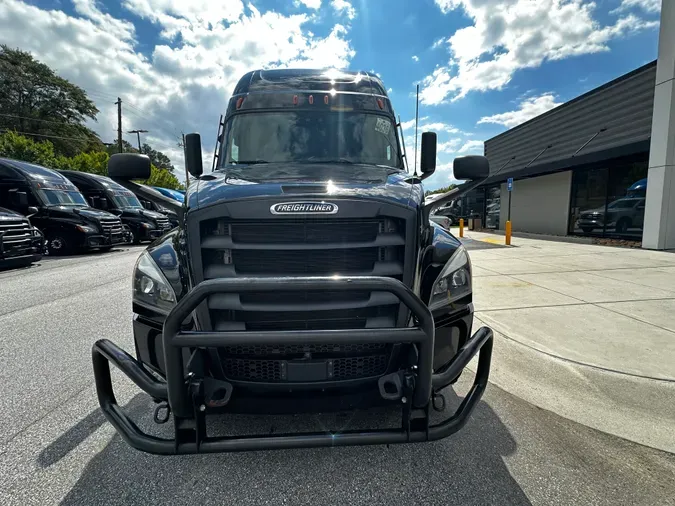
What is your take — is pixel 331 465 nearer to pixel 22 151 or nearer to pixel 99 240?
pixel 99 240

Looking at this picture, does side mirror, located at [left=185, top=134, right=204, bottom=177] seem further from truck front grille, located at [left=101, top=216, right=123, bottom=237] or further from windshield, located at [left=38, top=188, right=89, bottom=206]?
windshield, located at [left=38, top=188, right=89, bottom=206]

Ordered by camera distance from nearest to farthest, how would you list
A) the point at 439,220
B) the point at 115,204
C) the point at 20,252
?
the point at 439,220 < the point at 20,252 < the point at 115,204

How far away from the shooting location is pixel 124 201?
1558 centimetres

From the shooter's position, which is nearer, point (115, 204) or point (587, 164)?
point (587, 164)

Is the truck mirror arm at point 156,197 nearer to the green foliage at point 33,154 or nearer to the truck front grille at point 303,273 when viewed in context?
the truck front grille at point 303,273

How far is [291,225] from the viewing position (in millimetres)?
1925

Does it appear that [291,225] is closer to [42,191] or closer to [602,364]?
→ [602,364]

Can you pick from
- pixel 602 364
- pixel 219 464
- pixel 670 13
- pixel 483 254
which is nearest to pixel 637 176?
pixel 670 13

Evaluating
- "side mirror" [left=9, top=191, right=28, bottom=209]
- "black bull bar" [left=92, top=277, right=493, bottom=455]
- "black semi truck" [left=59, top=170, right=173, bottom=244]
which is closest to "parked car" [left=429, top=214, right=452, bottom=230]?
"black bull bar" [left=92, top=277, right=493, bottom=455]

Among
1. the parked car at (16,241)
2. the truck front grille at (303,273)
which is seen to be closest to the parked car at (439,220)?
the truck front grille at (303,273)

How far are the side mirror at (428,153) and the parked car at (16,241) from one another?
9.47 metres

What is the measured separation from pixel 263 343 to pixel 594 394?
2.84 metres

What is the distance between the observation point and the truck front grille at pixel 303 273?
6.07 feet

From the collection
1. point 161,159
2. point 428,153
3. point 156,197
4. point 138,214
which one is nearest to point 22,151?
point 138,214
